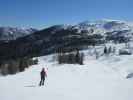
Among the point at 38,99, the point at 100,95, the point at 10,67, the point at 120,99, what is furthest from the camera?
the point at 10,67

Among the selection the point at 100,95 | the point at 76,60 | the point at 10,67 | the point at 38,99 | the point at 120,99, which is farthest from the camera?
the point at 76,60

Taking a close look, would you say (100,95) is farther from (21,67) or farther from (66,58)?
(66,58)

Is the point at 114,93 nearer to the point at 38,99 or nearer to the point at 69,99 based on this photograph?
the point at 69,99

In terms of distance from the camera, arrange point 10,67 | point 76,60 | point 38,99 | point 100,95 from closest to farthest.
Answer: point 38,99 → point 100,95 → point 10,67 → point 76,60

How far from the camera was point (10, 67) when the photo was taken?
71.4 metres

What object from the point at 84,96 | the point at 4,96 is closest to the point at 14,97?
the point at 4,96

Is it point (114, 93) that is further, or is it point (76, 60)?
point (76, 60)

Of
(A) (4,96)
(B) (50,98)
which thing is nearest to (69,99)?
(B) (50,98)

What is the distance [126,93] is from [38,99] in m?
9.27

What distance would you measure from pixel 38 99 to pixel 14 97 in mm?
2179

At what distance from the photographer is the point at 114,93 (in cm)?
2359

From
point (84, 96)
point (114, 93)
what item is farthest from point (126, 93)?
point (84, 96)

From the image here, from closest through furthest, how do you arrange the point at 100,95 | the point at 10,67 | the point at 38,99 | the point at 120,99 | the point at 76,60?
the point at 38,99, the point at 120,99, the point at 100,95, the point at 10,67, the point at 76,60

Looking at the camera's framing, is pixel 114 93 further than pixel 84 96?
Yes
